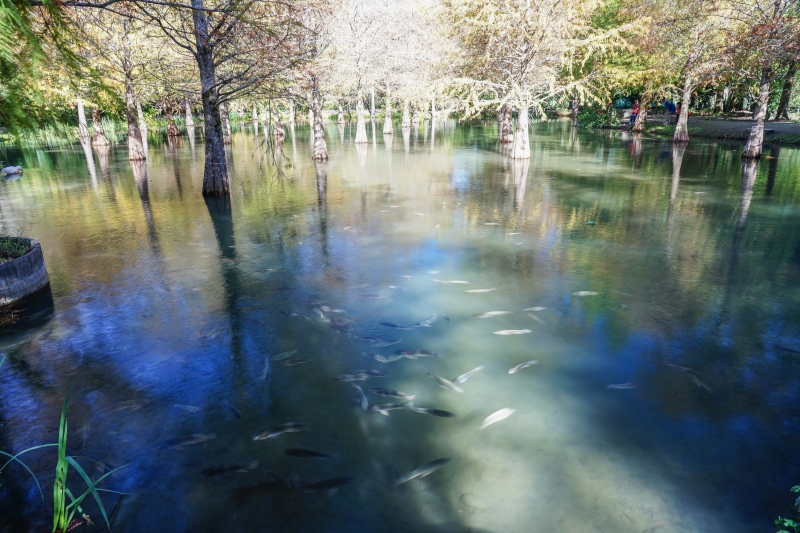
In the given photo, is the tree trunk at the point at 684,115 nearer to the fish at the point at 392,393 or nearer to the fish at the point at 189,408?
the fish at the point at 392,393

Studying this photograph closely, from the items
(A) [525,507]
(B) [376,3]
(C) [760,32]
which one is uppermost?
(B) [376,3]

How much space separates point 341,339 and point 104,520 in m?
3.58

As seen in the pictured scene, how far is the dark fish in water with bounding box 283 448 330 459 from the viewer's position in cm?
472

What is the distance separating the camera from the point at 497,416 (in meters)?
5.27

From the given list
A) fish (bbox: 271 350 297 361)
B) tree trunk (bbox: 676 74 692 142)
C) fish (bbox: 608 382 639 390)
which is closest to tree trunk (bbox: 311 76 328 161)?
fish (bbox: 271 350 297 361)

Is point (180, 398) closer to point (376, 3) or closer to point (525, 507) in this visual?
point (525, 507)

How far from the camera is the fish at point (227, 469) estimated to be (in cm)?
448

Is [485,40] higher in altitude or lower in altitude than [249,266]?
higher

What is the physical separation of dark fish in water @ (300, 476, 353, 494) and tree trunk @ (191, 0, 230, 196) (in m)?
13.9

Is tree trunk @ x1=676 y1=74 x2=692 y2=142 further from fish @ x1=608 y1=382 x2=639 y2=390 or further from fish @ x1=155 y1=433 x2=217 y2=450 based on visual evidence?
fish @ x1=155 y1=433 x2=217 y2=450

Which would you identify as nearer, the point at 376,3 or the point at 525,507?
the point at 525,507

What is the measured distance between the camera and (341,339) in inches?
277

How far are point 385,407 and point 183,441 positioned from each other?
83.7 inches

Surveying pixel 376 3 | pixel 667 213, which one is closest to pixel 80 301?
pixel 667 213
